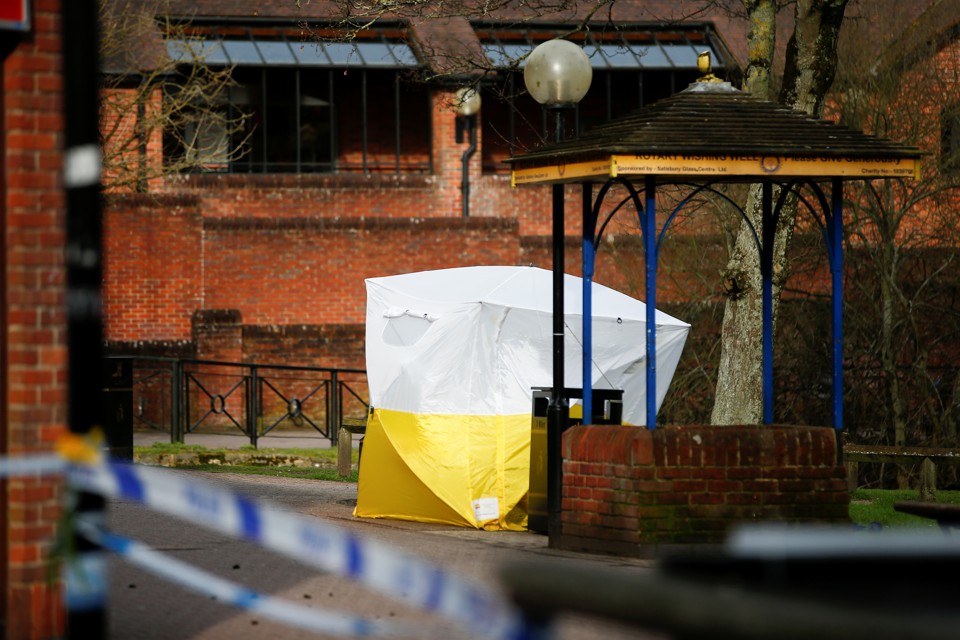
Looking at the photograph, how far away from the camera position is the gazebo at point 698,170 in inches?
383

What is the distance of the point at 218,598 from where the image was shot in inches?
313

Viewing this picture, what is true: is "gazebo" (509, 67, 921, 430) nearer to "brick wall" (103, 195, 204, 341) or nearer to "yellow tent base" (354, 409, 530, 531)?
"yellow tent base" (354, 409, 530, 531)

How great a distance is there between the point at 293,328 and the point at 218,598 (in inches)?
748

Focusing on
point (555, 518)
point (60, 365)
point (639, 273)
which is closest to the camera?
point (60, 365)

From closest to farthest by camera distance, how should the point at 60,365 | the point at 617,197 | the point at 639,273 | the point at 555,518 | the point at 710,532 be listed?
the point at 60,365 → the point at 710,532 → the point at 555,518 → the point at 639,273 → the point at 617,197

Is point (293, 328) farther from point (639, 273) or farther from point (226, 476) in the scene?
point (226, 476)

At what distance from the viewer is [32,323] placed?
19.8 ft

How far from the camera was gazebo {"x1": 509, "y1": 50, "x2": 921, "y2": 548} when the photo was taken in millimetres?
9719

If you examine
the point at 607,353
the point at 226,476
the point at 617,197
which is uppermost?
the point at 617,197

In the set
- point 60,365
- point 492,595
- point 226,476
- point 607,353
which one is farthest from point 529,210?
point 60,365

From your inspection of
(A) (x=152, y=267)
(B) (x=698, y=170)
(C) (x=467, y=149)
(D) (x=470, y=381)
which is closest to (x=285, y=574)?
(B) (x=698, y=170)

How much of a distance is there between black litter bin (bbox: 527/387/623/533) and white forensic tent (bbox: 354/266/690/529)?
2.10ft

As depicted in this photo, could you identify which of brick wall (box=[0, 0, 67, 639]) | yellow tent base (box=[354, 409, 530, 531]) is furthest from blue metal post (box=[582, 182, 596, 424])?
brick wall (box=[0, 0, 67, 639])

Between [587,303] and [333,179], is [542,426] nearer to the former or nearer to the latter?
[587,303]
